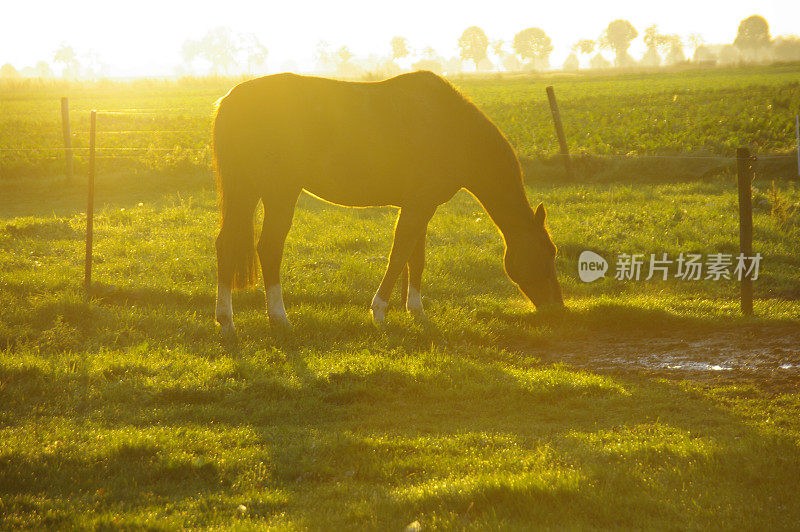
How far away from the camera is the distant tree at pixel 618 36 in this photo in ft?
585

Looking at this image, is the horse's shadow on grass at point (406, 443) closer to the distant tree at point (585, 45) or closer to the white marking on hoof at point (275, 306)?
the white marking on hoof at point (275, 306)

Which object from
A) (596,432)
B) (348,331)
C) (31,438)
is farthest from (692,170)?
(31,438)

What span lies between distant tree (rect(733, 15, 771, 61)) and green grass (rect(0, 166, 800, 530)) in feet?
566

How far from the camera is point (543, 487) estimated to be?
4027 millimetres

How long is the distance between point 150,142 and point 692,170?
1513 cm

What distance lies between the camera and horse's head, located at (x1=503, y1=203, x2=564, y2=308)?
8.01 meters

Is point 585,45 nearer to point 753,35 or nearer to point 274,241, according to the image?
point 753,35

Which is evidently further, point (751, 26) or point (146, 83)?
point (751, 26)

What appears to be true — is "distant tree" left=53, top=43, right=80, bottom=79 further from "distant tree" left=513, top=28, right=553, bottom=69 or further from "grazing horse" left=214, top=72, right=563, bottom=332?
"grazing horse" left=214, top=72, right=563, bottom=332

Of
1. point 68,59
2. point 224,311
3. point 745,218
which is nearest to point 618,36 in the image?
point 68,59

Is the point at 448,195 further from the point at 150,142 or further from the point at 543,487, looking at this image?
the point at 150,142

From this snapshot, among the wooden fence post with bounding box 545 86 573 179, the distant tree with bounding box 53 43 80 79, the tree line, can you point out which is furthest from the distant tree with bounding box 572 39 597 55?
the wooden fence post with bounding box 545 86 573 179

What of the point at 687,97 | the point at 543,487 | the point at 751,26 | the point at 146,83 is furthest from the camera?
the point at 751,26

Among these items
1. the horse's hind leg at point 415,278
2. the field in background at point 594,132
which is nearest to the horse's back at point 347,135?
the horse's hind leg at point 415,278
